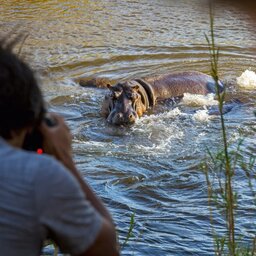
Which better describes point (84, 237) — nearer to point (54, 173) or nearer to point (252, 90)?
point (54, 173)

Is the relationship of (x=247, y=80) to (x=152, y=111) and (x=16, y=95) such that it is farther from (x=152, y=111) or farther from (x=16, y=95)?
(x=16, y=95)

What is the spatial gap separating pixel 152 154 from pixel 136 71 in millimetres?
3814

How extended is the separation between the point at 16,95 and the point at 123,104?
754cm

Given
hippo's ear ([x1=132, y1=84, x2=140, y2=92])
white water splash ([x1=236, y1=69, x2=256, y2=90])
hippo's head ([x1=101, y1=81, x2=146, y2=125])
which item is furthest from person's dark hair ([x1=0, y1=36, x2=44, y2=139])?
white water splash ([x1=236, y1=69, x2=256, y2=90])

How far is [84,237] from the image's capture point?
2.00m

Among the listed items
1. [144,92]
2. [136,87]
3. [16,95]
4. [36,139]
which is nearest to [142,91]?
[144,92]

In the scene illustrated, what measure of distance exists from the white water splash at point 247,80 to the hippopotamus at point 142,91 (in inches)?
17.5

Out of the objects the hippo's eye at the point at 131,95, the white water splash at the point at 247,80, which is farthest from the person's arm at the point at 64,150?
the white water splash at the point at 247,80

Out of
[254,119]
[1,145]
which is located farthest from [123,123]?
[1,145]

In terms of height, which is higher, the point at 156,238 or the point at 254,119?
the point at 156,238

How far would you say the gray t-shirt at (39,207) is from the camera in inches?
76.1

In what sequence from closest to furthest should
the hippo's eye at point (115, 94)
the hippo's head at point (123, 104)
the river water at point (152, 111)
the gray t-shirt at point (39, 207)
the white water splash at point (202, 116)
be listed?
the gray t-shirt at point (39, 207) < the river water at point (152, 111) < the hippo's head at point (123, 104) < the hippo's eye at point (115, 94) < the white water splash at point (202, 116)

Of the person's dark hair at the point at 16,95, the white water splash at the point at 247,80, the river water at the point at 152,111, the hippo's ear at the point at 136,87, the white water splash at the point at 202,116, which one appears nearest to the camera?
the person's dark hair at the point at 16,95

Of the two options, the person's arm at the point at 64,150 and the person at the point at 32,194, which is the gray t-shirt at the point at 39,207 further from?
the person's arm at the point at 64,150
